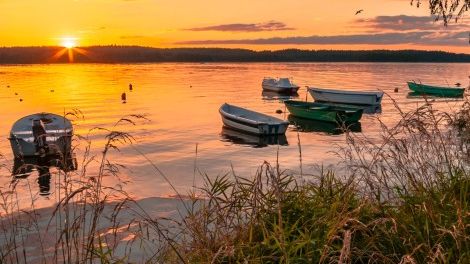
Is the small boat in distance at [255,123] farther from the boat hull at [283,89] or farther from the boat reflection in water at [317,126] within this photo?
the boat hull at [283,89]

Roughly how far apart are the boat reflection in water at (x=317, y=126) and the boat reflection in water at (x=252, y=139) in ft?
10.8

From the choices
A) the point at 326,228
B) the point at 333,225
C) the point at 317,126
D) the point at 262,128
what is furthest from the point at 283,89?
the point at 333,225

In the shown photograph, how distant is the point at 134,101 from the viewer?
53750 mm

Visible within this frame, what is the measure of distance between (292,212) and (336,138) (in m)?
24.5

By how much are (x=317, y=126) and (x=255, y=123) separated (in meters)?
7.60

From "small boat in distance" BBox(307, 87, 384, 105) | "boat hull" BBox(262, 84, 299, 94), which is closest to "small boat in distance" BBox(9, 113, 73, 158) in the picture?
"small boat in distance" BBox(307, 87, 384, 105)

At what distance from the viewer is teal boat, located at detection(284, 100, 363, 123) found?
33.1 m

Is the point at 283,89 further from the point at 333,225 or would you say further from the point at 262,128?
the point at 333,225

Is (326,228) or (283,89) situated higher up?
(326,228)

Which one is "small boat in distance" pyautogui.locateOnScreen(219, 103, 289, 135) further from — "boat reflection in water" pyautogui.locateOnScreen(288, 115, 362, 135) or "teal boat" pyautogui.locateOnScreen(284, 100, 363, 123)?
"teal boat" pyautogui.locateOnScreen(284, 100, 363, 123)

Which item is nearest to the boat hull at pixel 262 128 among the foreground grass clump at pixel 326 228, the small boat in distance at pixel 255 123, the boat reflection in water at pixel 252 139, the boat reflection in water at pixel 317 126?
the small boat in distance at pixel 255 123

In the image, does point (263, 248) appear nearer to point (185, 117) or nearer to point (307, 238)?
point (307, 238)

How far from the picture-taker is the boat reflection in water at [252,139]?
1073 inches

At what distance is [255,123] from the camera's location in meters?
28.6
